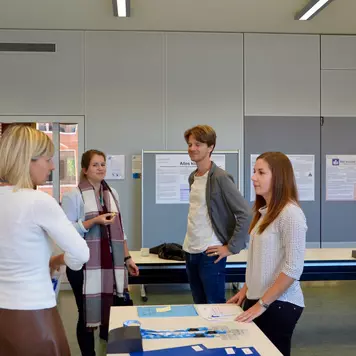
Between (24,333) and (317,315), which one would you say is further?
(317,315)

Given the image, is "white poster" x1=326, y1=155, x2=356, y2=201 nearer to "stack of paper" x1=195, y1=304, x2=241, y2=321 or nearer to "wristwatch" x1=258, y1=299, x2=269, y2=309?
"stack of paper" x1=195, y1=304, x2=241, y2=321

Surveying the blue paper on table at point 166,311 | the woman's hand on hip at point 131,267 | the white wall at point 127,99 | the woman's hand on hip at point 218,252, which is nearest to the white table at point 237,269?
the woman's hand on hip at point 131,267

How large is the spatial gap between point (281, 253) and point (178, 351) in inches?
24.3

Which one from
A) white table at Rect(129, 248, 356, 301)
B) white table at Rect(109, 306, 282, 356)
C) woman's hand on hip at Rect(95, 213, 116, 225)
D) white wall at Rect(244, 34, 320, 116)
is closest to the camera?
white table at Rect(109, 306, 282, 356)

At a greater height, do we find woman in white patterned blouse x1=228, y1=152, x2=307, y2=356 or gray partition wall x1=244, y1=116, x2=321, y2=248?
gray partition wall x1=244, y1=116, x2=321, y2=248

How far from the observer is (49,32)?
4922 mm

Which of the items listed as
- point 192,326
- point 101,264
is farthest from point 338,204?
point 192,326

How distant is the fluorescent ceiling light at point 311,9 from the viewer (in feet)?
13.1

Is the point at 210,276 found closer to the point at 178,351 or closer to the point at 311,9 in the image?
the point at 178,351

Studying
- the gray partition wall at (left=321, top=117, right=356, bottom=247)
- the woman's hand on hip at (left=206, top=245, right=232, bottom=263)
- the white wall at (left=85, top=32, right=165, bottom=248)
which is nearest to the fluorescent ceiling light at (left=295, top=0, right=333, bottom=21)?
the gray partition wall at (left=321, top=117, right=356, bottom=247)

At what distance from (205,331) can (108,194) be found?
137 cm

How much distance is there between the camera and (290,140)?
5.23m

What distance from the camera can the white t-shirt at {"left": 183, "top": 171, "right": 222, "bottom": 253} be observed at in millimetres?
2322

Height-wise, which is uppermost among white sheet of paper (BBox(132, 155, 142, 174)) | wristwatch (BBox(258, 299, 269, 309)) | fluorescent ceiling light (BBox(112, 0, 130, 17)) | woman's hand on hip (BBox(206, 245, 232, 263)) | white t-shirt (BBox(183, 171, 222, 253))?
fluorescent ceiling light (BBox(112, 0, 130, 17))
